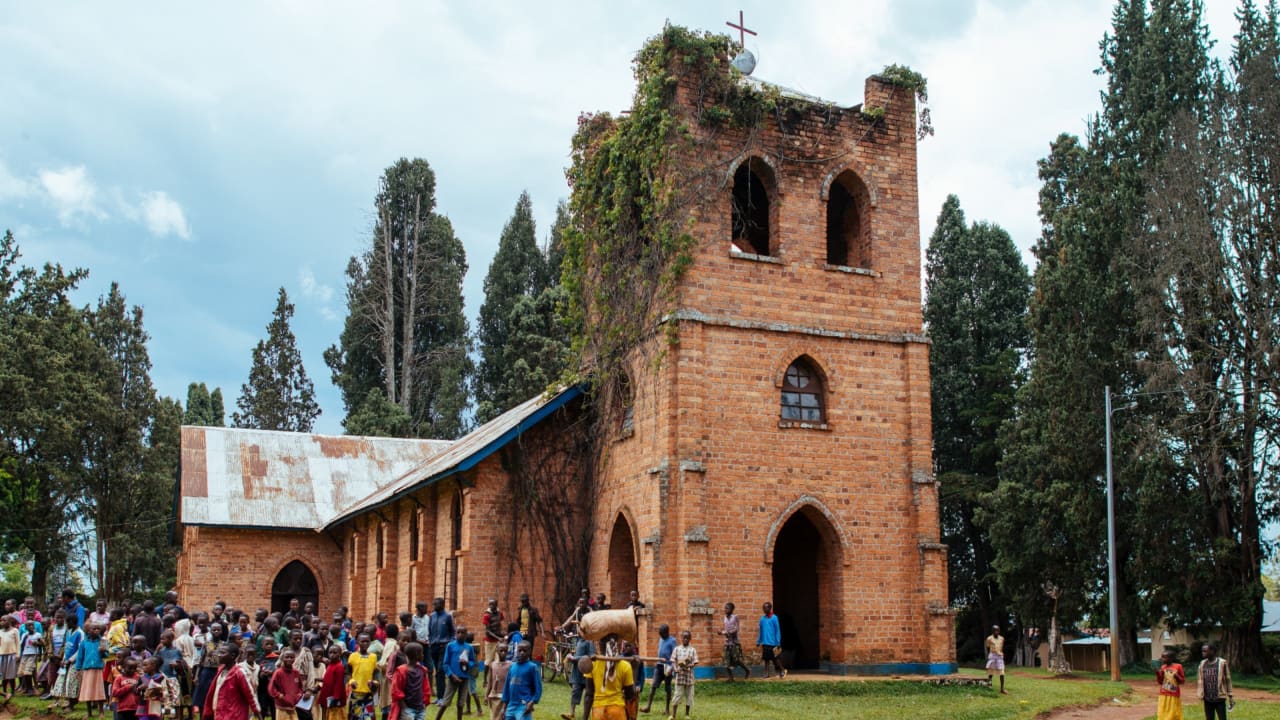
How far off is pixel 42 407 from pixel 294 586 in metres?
13.0

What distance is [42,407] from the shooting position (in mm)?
41062

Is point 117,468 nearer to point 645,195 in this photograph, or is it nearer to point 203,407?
point 203,407

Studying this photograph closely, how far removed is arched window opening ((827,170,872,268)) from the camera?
22859 millimetres

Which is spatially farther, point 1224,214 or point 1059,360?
point 1059,360

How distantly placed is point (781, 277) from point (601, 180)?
4.78m

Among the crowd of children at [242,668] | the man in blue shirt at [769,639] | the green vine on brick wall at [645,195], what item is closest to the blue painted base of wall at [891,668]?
the man in blue shirt at [769,639]

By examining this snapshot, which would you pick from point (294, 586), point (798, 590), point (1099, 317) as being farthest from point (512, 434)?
point (1099, 317)

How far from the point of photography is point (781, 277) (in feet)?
71.4

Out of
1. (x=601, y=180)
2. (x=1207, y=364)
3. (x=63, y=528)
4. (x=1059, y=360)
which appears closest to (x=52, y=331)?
(x=63, y=528)

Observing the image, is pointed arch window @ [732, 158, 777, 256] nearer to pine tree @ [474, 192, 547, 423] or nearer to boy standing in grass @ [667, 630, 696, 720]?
boy standing in grass @ [667, 630, 696, 720]

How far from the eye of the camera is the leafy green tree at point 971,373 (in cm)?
4156

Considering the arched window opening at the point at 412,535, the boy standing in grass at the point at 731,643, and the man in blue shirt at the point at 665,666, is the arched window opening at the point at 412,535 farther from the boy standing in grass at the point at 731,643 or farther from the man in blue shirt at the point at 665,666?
the man in blue shirt at the point at 665,666

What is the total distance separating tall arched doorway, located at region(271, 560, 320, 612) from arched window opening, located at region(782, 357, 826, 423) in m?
19.4

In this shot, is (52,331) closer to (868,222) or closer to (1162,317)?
(868,222)
